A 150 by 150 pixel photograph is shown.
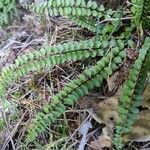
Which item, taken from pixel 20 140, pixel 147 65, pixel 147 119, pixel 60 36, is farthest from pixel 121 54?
pixel 20 140

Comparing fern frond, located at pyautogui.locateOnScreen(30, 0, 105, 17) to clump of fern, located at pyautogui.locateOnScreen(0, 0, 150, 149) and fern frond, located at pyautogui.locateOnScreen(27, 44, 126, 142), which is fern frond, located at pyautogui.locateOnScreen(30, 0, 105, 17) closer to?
clump of fern, located at pyautogui.locateOnScreen(0, 0, 150, 149)

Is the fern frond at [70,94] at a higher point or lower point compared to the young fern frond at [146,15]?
lower

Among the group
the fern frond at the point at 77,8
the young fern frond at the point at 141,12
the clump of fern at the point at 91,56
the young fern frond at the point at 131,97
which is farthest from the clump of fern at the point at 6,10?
the young fern frond at the point at 131,97

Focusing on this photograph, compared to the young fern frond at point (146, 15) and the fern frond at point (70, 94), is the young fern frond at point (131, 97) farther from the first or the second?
the young fern frond at point (146, 15)

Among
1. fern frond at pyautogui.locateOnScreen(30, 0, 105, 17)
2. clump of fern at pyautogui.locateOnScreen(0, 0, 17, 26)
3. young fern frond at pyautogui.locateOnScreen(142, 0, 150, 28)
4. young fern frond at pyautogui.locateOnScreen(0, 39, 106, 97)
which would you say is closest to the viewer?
young fern frond at pyautogui.locateOnScreen(142, 0, 150, 28)

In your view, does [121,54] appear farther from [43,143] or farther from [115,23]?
[43,143]

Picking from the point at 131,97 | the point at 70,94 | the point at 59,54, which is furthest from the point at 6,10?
the point at 131,97

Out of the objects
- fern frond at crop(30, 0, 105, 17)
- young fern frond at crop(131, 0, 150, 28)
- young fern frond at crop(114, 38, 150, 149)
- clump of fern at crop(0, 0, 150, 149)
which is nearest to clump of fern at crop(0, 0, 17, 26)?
clump of fern at crop(0, 0, 150, 149)

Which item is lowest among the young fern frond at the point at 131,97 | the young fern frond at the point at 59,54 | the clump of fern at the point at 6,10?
the young fern frond at the point at 131,97
